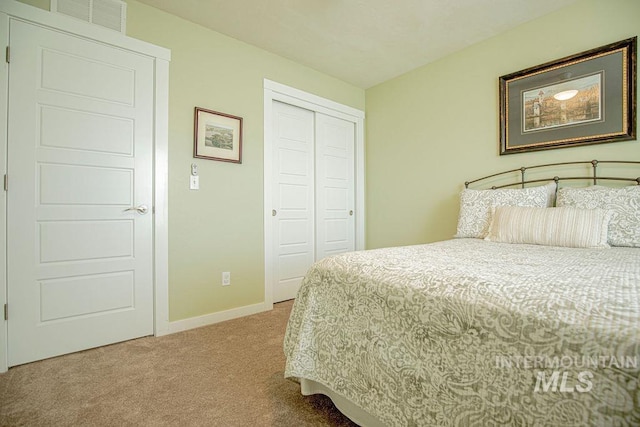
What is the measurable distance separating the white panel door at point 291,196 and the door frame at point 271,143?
11cm

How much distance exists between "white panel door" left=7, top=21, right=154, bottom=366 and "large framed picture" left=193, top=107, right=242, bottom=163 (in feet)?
1.20

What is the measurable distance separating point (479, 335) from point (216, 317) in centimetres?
228

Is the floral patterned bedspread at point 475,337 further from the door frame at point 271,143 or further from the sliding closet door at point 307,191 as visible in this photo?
the sliding closet door at point 307,191

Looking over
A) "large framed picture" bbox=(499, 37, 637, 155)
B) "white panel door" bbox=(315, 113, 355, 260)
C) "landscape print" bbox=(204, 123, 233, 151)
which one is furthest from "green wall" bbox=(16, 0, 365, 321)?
"large framed picture" bbox=(499, 37, 637, 155)

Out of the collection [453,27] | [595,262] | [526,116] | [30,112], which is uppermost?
[453,27]

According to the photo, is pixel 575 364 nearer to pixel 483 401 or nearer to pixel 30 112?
pixel 483 401

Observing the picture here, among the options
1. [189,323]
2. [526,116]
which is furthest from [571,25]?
[189,323]

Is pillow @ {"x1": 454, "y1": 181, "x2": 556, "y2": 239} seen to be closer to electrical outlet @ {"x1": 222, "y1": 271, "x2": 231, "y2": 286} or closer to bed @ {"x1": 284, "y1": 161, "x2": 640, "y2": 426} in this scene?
bed @ {"x1": 284, "y1": 161, "x2": 640, "y2": 426}

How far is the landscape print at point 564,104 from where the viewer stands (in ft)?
7.09

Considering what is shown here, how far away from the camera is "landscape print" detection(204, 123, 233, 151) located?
8.30 feet

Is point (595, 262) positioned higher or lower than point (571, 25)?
lower

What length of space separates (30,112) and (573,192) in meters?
3.59

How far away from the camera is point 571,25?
2.26m

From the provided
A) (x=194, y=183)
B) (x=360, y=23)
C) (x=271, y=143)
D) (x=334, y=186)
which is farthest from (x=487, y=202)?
(x=194, y=183)
